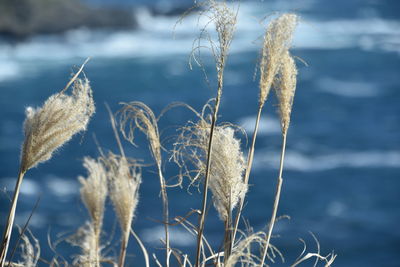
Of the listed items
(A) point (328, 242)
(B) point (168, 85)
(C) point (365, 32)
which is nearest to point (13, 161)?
(B) point (168, 85)

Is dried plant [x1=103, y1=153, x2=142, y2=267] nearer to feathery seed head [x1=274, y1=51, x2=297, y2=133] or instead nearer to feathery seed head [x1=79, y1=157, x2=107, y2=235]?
feathery seed head [x1=79, y1=157, x2=107, y2=235]

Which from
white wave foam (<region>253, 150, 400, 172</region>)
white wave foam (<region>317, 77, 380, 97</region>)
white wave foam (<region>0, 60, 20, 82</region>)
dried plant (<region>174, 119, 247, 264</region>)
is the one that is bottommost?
dried plant (<region>174, 119, 247, 264</region>)

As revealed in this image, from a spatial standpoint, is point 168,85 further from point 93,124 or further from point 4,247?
point 4,247

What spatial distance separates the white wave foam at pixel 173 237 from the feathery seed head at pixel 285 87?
4671mm

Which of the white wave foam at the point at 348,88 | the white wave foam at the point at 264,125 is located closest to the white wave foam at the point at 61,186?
the white wave foam at the point at 264,125

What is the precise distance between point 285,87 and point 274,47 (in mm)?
62

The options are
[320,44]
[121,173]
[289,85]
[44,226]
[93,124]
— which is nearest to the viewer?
[289,85]

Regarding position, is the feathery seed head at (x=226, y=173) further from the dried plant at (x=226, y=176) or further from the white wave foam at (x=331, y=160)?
the white wave foam at (x=331, y=160)

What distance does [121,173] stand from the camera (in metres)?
1.10

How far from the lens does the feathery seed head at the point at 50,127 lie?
0.84m

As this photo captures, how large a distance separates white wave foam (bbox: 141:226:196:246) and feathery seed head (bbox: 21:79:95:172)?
4.78m

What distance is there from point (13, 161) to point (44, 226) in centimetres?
148

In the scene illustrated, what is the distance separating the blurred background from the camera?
6004mm

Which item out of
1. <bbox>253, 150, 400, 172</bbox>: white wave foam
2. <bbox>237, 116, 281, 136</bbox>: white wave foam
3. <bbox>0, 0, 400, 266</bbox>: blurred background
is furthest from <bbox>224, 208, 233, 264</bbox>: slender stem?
<bbox>237, 116, 281, 136</bbox>: white wave foam
